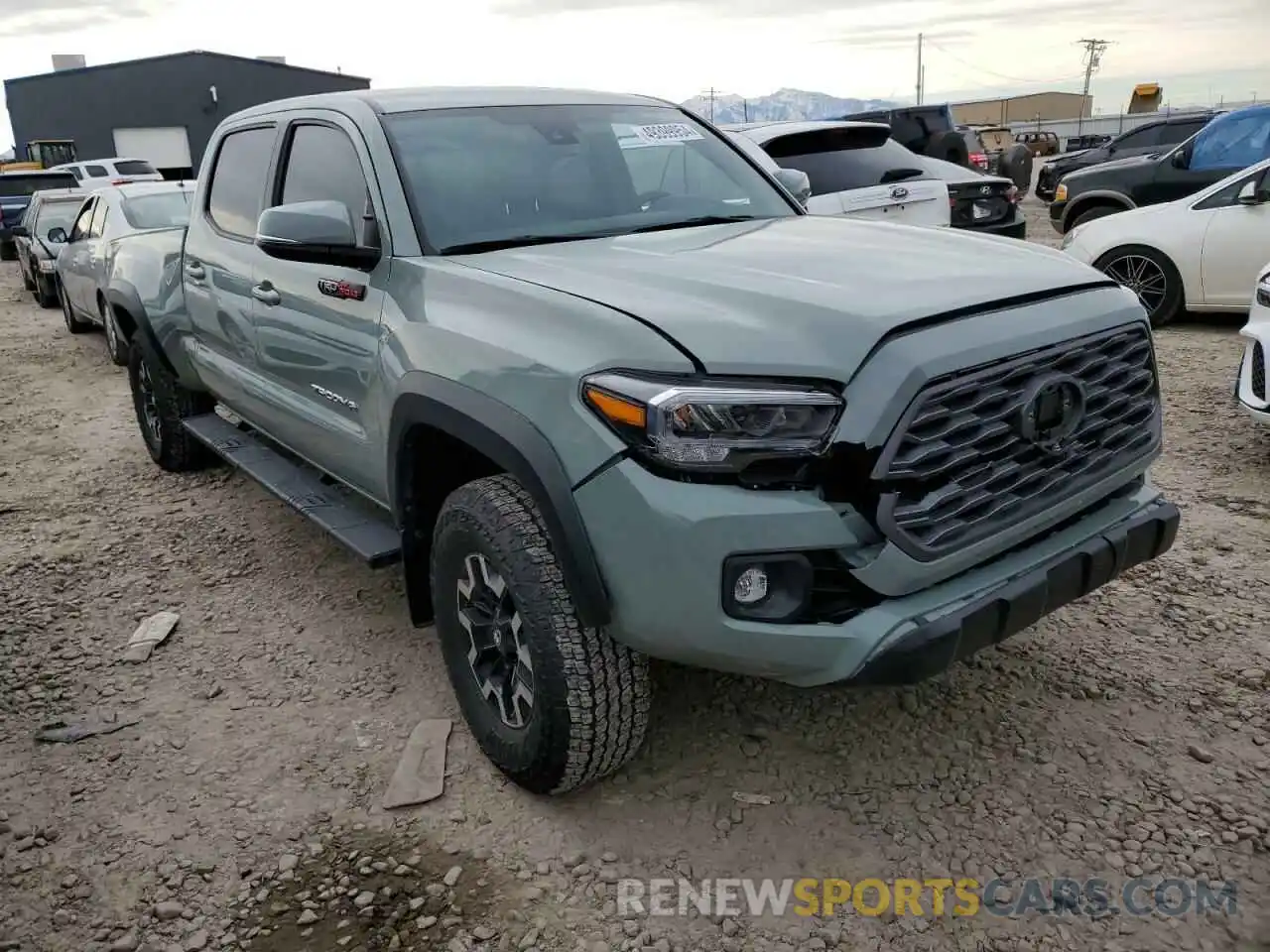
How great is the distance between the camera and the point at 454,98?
3537 millimetres

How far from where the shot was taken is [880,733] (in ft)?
9.95

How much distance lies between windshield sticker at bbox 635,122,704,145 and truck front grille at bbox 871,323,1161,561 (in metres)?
1.90

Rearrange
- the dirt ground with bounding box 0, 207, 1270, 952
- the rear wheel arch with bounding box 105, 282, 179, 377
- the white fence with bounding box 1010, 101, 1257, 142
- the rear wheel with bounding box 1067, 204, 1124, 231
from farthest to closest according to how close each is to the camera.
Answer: the white fence with bounding box 1010, 101, 1257, 142
the rear wheel with bounding box 1067, 204, 1124, 231
the rear wheel arch with bounding box 105, 282, 179, 377
the dirt ground with bounding box 0, 207, 1270, 952

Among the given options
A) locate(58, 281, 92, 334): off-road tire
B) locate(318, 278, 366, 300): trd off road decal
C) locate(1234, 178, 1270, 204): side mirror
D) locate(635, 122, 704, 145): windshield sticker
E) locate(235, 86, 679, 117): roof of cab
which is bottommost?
locate(58, 281, 92, 334): off-road tire

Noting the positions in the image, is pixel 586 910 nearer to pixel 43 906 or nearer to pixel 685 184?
pixel 43 906

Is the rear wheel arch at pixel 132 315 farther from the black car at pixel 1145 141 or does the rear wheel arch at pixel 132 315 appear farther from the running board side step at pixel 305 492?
the black car at pixel 1145 141

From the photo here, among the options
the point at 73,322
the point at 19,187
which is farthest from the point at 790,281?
the point at 19,187

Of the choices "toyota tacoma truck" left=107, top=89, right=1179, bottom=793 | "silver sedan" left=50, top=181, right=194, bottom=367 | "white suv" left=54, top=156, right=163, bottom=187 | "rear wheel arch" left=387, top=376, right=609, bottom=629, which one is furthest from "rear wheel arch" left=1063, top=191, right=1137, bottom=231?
"white suv" left=54, top=156, right=163, bottom=187

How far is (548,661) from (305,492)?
184 cm

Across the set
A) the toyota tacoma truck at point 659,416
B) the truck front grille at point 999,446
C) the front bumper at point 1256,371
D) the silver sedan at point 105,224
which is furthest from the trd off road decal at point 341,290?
the silver sedan at point 105,224

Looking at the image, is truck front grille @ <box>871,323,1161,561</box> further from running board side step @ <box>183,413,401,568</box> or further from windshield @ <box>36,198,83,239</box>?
windshield @ <box>36,198,83,239</box>

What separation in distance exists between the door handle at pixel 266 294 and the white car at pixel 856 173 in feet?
13.7

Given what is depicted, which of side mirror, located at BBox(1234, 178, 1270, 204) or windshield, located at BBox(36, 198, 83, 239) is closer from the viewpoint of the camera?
side mirror, located at BBox(1234, 178, 1270, 204)

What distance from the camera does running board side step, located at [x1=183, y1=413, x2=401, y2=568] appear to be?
10.7ft
